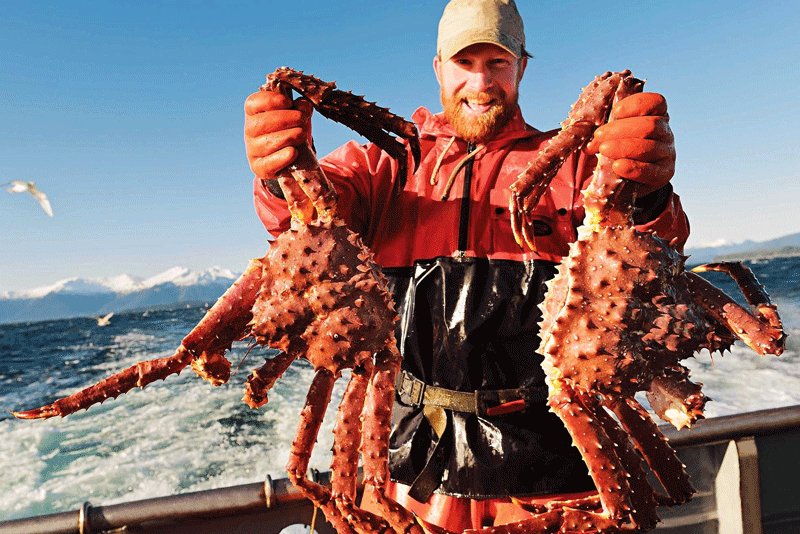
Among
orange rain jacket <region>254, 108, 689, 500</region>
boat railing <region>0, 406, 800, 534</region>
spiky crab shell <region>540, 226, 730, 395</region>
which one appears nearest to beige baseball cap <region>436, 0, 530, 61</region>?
orange rain jacket <region>254, 108, 689, 500</region>

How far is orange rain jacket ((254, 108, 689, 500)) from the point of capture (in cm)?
169

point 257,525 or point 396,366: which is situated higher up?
point 396,366

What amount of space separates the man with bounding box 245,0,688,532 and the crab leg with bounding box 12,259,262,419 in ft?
0.89

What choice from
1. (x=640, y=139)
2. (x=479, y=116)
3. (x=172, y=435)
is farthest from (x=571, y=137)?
(x=172, y=435)

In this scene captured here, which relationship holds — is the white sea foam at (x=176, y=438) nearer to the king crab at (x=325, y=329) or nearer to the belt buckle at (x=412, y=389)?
the belt buckle at (x=412, y=389)

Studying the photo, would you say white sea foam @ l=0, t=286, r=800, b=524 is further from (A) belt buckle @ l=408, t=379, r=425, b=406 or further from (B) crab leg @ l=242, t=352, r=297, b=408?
(B) crab leg @ l=242, t=352, r=297, b=408

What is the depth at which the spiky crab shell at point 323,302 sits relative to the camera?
126cm

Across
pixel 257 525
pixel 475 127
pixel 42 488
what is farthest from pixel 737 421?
pixel 42 488

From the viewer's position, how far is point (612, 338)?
1.21 m

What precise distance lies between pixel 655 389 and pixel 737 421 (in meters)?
1.78

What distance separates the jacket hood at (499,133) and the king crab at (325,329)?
55 cm

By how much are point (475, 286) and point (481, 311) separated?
8cm

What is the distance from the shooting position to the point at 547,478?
168 centimetres

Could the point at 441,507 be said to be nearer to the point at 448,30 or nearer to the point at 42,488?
the point at 448,30
